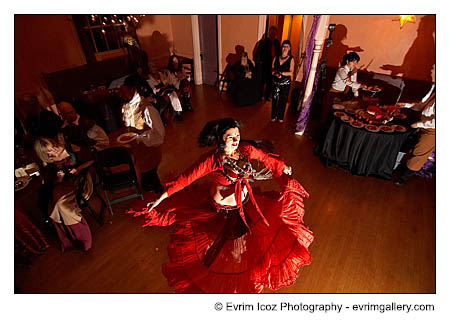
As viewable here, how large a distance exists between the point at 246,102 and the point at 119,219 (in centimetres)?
437

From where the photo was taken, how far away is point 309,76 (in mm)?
4293

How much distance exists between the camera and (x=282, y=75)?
489 centimetres

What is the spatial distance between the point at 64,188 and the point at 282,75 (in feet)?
14.0

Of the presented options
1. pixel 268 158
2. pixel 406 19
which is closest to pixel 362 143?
pixel 268 158

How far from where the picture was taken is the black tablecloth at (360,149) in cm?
346

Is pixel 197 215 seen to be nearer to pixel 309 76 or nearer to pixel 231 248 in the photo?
pixel 231 248

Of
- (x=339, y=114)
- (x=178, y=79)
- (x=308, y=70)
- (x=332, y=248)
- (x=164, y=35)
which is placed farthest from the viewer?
(x=164, y=35)

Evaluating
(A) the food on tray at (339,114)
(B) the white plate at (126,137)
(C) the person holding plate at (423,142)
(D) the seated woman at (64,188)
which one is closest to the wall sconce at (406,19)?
(C) the person holding plate at (423,142)

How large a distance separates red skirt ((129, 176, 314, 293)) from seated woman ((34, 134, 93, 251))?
884 mm

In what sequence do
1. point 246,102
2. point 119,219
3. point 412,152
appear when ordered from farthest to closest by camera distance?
point 246,102, point 412,152, point 119,219

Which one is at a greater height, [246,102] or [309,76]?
[309,76]

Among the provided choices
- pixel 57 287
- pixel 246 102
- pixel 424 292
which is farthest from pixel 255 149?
pixel 246 102

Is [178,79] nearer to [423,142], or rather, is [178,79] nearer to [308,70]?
[308,70]
